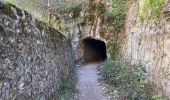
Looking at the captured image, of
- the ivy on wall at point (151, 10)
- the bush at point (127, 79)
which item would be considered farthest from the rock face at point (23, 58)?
the ivy on wall at point (151, 10)

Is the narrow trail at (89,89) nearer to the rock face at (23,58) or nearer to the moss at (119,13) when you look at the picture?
the rock face at (23,58)

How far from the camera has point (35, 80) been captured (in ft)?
16.6

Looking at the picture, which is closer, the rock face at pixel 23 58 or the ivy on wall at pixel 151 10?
the rock face at pixel 23 58

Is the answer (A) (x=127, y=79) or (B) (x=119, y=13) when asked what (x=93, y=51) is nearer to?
(B) (x=119, y=13)

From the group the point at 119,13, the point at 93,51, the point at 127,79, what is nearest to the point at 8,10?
the point at 127,79

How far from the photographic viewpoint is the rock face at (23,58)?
370 centimetres

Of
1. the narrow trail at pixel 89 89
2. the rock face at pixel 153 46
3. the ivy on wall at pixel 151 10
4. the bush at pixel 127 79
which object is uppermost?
the ivy on wall at pixel 151 10

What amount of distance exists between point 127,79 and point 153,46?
1315 millimetres

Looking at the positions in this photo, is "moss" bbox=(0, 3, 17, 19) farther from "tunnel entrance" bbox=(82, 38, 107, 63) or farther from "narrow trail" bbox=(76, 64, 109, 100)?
"tunnel entrance" bbox=(82, 38, 107, 63)

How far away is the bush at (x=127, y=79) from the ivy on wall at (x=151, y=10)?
166 centimetres

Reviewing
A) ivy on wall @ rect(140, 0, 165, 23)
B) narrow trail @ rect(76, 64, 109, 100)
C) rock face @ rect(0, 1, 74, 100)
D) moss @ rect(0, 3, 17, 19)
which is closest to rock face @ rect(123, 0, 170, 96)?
ivy on wall @ rect(140, 0, 165, 23)

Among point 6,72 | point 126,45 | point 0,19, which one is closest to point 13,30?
point 0,19

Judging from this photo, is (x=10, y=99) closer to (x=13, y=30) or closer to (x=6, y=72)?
(x=6, y=72)

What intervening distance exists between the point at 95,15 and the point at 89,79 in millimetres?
5099
